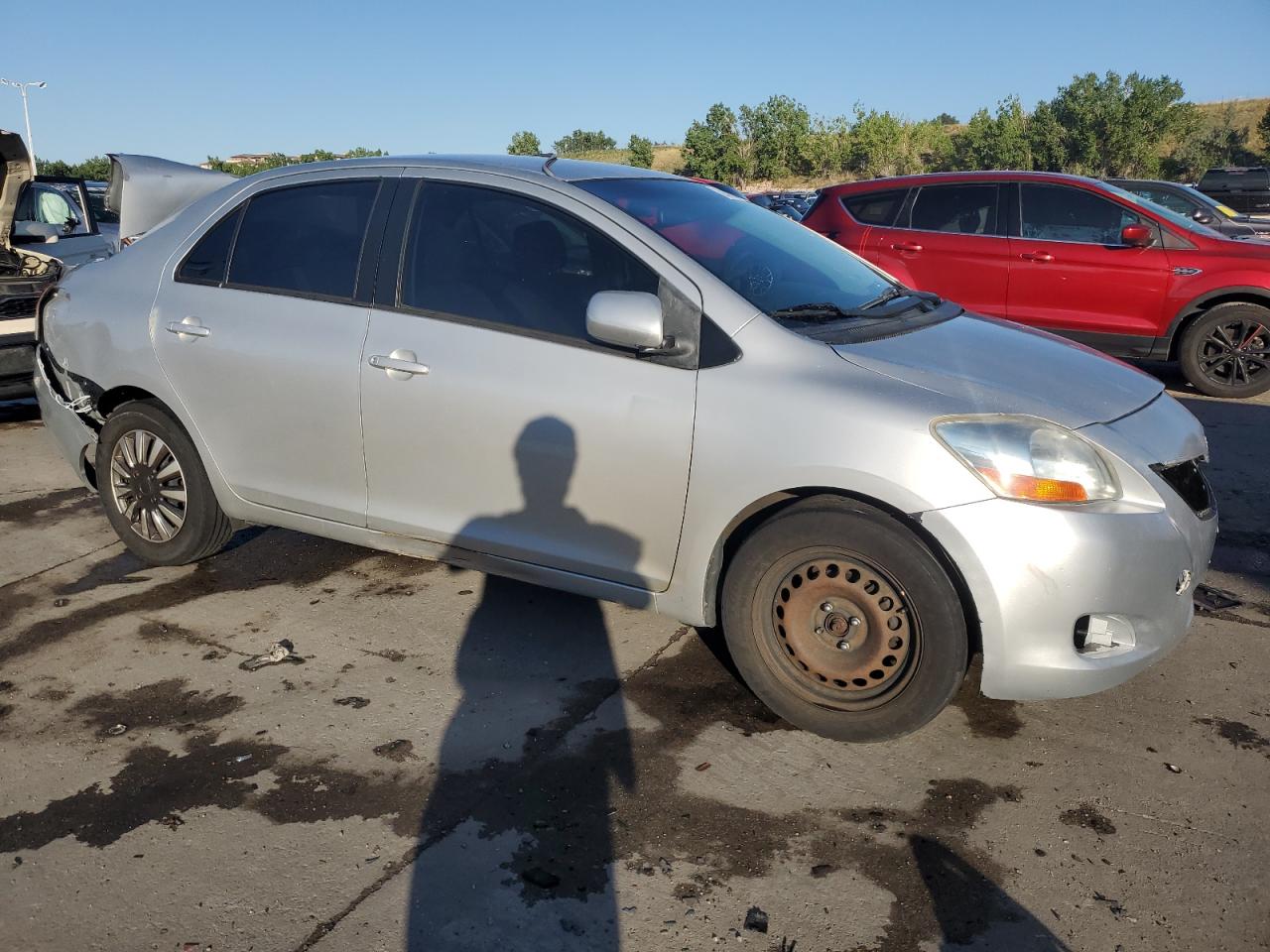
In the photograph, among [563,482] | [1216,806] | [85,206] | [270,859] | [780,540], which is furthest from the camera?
[85,206]

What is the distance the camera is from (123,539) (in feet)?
16.0

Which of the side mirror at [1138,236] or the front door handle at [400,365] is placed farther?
the side mirror at [1138,236]

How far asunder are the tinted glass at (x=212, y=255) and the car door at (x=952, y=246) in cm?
633

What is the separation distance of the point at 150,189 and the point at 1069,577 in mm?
4417

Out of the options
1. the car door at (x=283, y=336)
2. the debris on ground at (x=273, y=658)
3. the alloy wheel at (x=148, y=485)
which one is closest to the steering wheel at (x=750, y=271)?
the car door at (x=283, y=336)

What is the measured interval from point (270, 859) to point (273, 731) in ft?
2.38

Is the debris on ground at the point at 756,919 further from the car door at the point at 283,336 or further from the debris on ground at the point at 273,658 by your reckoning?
the car door at the point at 283,336

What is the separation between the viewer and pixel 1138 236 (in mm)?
8594

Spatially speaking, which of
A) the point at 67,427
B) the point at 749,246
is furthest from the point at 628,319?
the point at 67,427

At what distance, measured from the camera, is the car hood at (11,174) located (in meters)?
8.14

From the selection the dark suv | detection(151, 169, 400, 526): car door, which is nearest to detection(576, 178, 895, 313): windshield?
detection(151, 169, 400, 526): car door

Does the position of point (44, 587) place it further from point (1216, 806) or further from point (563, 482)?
point (1216, 806)

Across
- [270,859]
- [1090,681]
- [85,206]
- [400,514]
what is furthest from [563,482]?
[85,206]

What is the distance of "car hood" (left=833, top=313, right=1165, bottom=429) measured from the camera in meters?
3.21
